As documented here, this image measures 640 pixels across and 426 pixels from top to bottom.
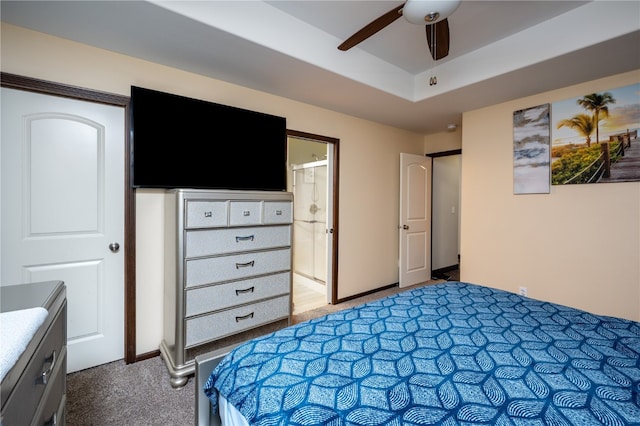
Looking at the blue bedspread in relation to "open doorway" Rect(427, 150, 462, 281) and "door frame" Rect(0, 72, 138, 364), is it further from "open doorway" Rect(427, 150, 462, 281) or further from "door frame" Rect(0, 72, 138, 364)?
"open doorway" Rect(427, 150, 462, 281)

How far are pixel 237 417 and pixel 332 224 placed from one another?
2616 millimetres

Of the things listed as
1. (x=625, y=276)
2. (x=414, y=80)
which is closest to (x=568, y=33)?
(x=414, y=80)

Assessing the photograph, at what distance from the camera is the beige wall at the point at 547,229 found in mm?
2441

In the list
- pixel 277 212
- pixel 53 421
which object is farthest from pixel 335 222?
pixel 53 421

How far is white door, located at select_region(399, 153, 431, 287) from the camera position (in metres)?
4.07

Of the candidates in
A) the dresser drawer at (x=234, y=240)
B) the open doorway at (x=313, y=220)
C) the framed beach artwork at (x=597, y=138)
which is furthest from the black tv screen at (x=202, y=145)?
the framed beach artwork at (x=597, y=138)

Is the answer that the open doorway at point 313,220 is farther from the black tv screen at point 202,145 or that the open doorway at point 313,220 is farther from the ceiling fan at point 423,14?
the ceiling fan at point 423,14

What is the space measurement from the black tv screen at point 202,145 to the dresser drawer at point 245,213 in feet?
1.19

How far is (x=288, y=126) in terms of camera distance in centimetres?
308

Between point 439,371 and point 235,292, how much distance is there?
1.69m

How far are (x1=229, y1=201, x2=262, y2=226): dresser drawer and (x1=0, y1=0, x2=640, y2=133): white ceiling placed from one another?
1133 millimetres

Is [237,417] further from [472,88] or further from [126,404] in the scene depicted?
[472,88]

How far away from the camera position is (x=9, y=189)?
183 centimetres

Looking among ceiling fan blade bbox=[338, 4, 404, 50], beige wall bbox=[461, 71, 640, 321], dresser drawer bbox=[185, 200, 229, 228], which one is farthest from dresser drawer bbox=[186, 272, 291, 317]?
beige wall bbox=[461, 71, 640, 321]
